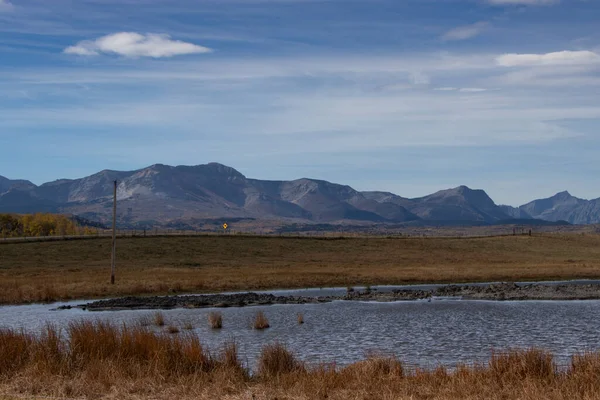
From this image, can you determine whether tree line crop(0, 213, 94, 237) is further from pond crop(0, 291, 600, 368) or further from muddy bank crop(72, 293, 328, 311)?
pond crop(0, 291, 600, 368)

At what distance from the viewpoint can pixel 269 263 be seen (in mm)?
91438

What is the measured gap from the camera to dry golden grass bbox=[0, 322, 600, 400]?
1866cm

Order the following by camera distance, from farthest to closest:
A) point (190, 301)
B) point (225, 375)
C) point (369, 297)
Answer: point (369, 297)
point (190, 301)
point (225, 375)

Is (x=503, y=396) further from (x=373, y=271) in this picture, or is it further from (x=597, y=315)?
(x=373, y=271)

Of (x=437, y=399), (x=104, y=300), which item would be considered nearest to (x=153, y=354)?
(x=437, y=399)

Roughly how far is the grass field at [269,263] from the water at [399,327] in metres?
13.8

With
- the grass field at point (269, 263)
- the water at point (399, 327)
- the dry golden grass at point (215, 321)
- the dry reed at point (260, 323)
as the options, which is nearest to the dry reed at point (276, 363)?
the water at point (399, 327)

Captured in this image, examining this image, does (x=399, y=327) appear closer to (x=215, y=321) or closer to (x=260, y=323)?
(x=260, y=323)

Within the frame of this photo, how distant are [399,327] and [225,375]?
64.6ft

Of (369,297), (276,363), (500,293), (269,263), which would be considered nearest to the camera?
(276,363)

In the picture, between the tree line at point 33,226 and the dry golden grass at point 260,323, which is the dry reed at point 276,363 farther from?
the tree line at point 33,226

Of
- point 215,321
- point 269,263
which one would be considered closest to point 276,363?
point 215,321

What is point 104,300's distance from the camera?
53719mm

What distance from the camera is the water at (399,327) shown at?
30141 millimetres
